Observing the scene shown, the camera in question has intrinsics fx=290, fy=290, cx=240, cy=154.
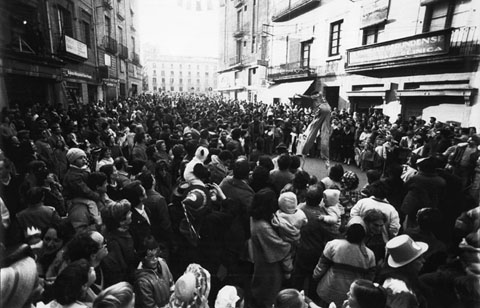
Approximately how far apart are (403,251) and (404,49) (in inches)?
459

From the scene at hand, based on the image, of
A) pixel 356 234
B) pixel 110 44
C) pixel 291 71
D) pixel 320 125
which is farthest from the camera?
pixel 291 71

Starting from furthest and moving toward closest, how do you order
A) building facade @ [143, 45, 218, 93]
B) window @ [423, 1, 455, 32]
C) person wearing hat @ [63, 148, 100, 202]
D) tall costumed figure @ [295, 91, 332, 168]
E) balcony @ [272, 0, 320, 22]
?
building facade @ [143, 45, 218, 93], balcony @ [272, 0, 320, 22], window @ [423, 1, 455, 32], tall costumed figure @ [295, 91, 332, 168], person wearing hat @ [63, 148, 100, 202]

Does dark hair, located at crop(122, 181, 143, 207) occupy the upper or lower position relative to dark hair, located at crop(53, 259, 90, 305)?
upper

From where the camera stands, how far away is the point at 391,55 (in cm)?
1191

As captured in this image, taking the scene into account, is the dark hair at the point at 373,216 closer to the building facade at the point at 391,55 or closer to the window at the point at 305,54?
the building facade at the point at 391,55

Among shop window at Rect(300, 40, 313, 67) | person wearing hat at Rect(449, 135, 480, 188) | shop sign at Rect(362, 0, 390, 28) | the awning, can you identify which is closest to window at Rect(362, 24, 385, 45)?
shop sign at Rect(362, 0, 390, 28)

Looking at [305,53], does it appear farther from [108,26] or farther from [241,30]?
[241,30]

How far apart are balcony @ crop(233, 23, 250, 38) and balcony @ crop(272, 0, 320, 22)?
912 cm

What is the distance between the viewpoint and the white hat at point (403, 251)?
209cm

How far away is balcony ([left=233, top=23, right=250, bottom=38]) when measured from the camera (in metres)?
31.1

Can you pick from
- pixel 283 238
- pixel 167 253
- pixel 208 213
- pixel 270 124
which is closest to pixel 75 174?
pixel 167 253

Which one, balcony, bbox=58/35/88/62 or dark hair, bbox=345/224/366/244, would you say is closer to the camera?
dark hair, bbox=345/224/366/244

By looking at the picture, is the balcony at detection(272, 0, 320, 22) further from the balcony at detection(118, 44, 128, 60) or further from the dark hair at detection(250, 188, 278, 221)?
the dark hair at detection(250, 188, 278, 221)

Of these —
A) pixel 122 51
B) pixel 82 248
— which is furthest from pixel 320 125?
pixel 122 51
